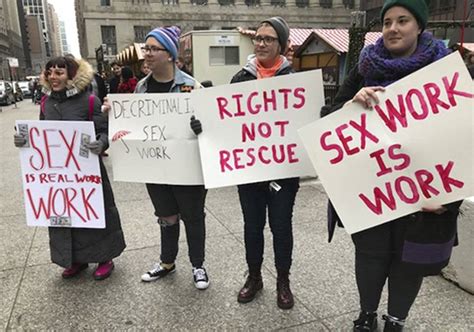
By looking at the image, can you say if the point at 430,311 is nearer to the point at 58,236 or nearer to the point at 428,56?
the point at 428,56

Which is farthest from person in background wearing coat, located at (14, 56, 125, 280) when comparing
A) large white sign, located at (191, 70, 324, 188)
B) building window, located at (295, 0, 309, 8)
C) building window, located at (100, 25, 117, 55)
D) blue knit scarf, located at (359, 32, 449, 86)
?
building window, located at (295, 0, 309, 8)

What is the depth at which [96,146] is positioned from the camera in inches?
110

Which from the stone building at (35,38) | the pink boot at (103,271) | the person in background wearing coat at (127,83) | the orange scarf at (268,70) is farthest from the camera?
the stone building at (35,38)

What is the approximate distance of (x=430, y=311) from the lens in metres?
2.65

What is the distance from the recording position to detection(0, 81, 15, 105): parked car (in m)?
24.8

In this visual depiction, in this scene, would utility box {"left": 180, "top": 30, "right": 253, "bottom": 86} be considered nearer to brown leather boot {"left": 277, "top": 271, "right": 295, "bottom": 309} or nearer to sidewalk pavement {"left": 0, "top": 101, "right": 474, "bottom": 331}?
sidewalk pavement {"left": 0, "top": 101, "right": 474, "bottom": 331}

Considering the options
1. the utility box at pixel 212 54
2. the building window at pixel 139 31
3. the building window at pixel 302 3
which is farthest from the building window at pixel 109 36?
the utility box at pixel 212 54

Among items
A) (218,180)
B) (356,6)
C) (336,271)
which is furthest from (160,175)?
(356,6)

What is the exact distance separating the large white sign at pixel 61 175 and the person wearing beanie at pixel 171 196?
1.45 feet

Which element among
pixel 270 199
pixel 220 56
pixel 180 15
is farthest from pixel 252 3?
pixel 270 199

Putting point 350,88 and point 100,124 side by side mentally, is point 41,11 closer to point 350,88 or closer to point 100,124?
point 100,124

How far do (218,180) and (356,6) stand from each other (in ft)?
175

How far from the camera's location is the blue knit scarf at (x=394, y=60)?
1.82 meters

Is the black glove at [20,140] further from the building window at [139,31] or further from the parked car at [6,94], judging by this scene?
the building window at [139,31]
